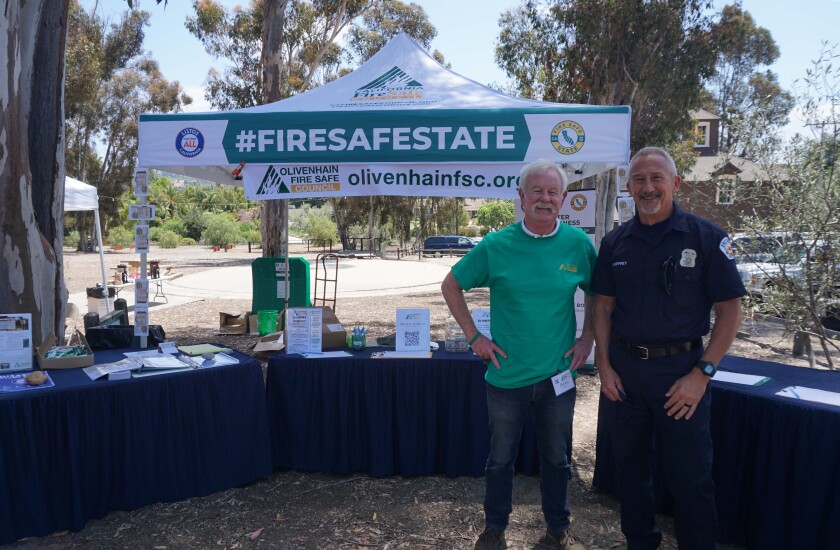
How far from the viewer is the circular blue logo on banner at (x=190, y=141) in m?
4.47

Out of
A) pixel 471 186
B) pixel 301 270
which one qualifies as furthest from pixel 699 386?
pixel 301 270

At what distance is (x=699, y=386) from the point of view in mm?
2320

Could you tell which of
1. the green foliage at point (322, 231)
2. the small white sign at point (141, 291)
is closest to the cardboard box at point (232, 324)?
→ the small white sign at point (141, 291)

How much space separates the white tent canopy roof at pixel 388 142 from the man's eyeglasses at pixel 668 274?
205 centimetres

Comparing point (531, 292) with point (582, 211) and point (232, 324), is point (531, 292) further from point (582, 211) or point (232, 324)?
point (232, 324)

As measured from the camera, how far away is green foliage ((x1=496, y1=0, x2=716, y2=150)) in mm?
13953

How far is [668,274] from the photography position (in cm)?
233

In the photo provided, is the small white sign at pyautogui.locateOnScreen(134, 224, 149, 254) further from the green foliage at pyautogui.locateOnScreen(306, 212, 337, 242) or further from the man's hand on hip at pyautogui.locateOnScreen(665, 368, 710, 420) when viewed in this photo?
the green foliage at pyautogui.locateOnScreen(306, 212, 337, 242)

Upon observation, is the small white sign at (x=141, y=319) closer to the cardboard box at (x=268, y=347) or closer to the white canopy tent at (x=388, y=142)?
the white canopy tent at (x=388, y=142)

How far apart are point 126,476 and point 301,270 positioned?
19.5 ft

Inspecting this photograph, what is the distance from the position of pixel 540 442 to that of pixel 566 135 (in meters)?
2.34

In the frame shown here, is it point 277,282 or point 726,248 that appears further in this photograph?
point 277,282

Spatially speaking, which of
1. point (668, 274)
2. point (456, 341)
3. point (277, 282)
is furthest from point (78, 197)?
point (668, 274)

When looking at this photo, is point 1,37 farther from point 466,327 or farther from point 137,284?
point 466,327
